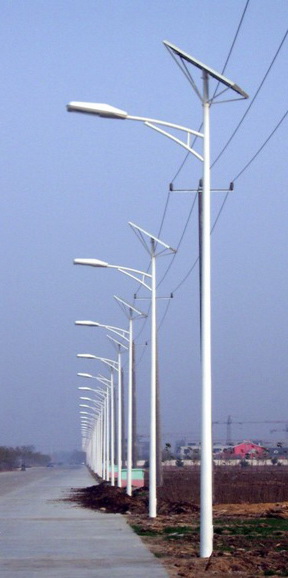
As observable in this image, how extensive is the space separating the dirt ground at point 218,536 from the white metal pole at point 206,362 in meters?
0.49

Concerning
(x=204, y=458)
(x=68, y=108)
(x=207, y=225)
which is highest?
(x=68, y=108)

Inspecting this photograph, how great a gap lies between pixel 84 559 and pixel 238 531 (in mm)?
7013

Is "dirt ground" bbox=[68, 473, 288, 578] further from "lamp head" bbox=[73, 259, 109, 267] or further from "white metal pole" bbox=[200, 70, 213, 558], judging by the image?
"lamp head" bbox=[73, 259, 109, 267]

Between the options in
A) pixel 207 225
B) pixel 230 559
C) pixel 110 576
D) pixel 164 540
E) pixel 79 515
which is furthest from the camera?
pixel 79 515

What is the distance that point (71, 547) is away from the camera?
21.7 meters

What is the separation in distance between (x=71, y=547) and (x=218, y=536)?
354cm

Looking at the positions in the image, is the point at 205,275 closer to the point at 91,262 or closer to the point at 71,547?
the point at 71,547

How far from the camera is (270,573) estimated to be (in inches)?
648

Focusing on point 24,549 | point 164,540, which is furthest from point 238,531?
point 24,549

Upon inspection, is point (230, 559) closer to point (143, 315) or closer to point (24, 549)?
point (24, 549)

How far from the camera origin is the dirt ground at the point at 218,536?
1728 centimetres

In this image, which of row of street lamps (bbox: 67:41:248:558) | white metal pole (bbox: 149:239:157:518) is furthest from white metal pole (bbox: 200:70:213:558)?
white metal pole (bbox: 149:239:157:518)

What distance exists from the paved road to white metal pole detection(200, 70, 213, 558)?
100 cm

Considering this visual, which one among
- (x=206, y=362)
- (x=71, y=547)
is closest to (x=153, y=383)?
(x=71, y=547)
